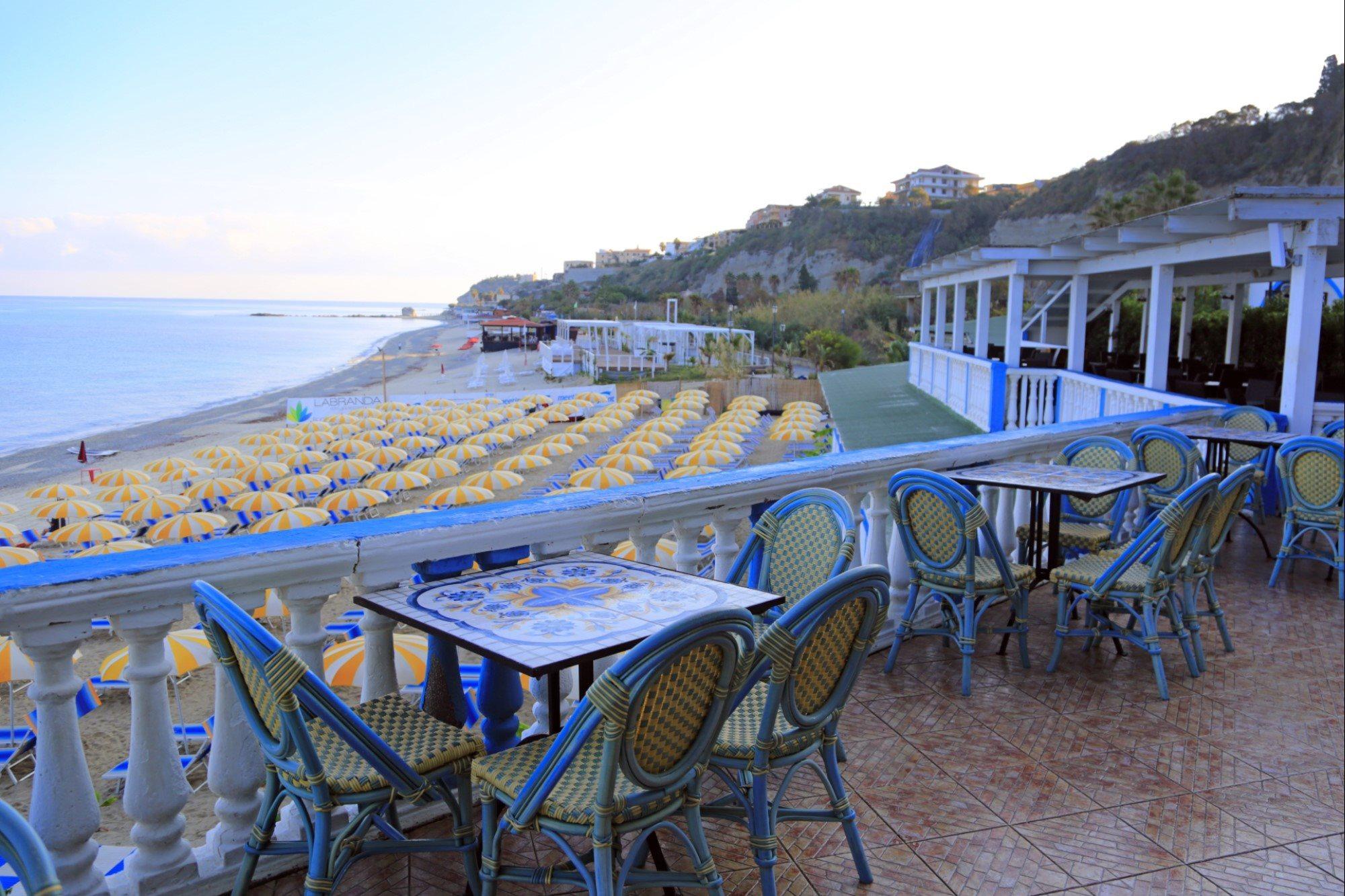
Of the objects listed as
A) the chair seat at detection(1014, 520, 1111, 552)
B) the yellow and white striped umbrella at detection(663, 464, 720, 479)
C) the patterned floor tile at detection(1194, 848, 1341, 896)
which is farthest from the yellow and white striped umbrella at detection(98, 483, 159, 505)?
the patterned floor tile at detection(1194, 848, 1341, 896)

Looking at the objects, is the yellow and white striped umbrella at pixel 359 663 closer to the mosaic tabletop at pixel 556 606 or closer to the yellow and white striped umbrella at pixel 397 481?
the mosaic tabletop at pixel 556 606

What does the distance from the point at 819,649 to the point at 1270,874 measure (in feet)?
5.14

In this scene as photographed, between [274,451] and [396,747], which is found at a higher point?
[396,747]

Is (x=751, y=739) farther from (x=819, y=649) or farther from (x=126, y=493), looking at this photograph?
(x=126, y=493)

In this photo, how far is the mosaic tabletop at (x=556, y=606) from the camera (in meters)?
1.98

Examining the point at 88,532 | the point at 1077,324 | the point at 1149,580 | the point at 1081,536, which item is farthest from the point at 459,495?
the point at 1149,580

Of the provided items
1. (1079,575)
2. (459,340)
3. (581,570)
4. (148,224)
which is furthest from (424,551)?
(459,340)

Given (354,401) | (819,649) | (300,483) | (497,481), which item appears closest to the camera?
(819,649)

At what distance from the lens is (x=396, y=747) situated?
216 centimetres

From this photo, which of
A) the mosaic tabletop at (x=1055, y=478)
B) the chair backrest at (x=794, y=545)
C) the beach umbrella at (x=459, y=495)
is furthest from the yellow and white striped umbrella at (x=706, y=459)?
the chair backrest at (x=794, y=545)

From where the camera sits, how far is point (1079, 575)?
156 inches

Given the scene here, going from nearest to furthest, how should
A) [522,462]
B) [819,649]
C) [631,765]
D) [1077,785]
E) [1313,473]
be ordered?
1. [631,765]
2. [819,649]
3. [1077,785]
4. [1313,473]
5. [522,462]

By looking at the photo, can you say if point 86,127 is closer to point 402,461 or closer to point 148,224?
point 148,224

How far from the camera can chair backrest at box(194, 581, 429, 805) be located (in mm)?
1759
